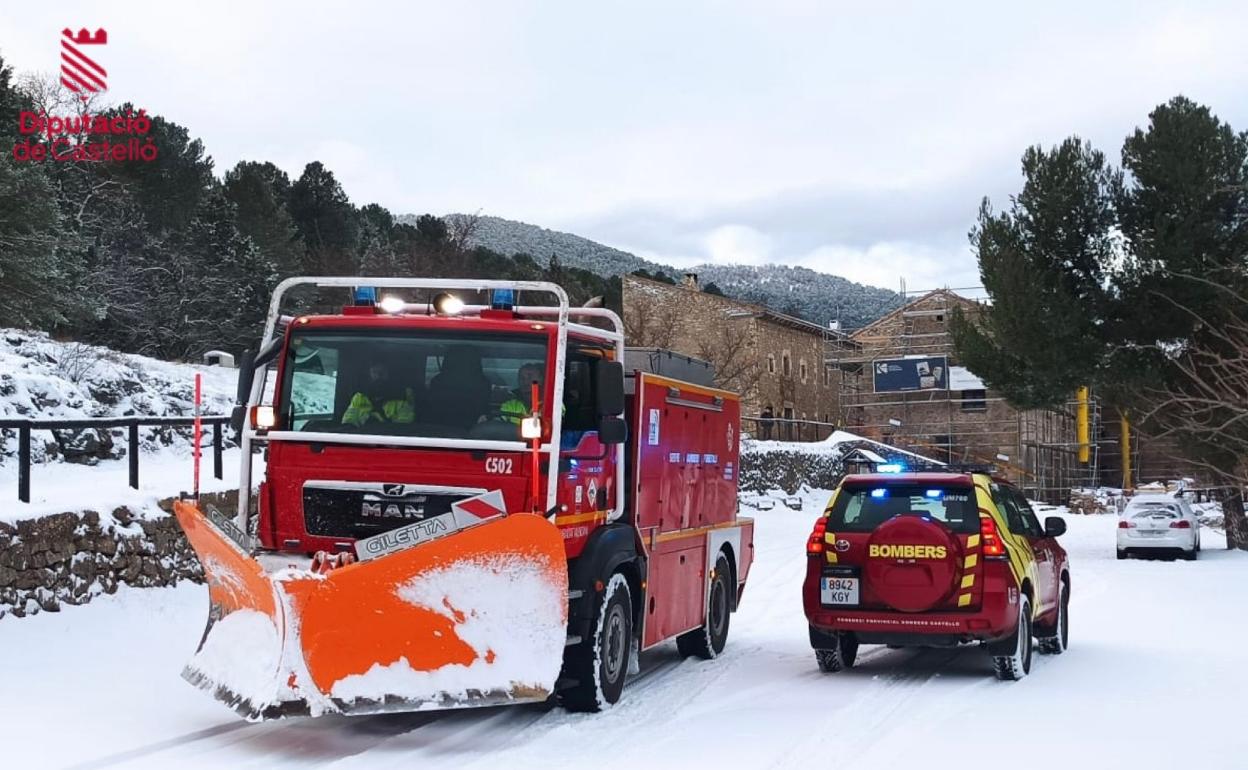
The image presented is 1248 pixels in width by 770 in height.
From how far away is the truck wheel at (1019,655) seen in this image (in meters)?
10.6

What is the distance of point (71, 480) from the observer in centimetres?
1430

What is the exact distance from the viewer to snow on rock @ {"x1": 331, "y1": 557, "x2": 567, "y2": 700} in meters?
7.42

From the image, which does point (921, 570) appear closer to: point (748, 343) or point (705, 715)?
point (705, 715)

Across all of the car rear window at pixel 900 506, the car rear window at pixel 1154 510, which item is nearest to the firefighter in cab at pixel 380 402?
the car rear window at pixel 900 506

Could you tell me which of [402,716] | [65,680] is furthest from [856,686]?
[65,680]

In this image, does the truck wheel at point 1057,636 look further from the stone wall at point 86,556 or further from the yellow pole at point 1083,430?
the yellow pole at point 1083,430

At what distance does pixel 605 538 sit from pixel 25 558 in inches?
213

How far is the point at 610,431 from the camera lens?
8859 millimetres

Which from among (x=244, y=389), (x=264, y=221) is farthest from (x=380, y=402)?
(x=264, y=221)

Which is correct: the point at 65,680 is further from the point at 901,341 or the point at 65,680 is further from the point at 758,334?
the point at 901,341

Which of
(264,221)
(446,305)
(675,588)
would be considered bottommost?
(675,588)

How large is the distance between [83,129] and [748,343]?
29.8 m

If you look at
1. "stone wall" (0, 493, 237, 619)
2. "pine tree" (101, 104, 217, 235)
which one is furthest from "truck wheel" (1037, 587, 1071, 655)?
"pine tree" (101, 104, 217, 235)

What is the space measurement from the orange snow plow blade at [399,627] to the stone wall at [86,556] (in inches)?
154
